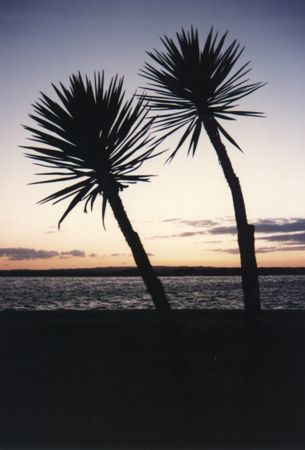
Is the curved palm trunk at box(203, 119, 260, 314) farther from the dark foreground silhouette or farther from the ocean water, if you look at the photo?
the ocean water

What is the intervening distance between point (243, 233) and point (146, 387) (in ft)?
12.8

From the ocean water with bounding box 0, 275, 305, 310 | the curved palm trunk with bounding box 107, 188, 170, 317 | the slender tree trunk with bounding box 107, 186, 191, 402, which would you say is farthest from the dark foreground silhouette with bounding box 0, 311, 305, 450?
the ocean water with bounding box 0, 275, 305, 310

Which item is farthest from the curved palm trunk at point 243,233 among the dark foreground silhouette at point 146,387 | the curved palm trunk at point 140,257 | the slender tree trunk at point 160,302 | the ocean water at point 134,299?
the ocean water at point 134,299

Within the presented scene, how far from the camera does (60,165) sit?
241 inches

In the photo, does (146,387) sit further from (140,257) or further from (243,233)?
(243,233)

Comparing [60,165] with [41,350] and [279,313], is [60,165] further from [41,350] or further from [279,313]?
[279,313]

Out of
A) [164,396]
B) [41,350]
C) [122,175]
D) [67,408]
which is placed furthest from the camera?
[41,350]

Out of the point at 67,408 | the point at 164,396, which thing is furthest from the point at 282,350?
the point at 67,408

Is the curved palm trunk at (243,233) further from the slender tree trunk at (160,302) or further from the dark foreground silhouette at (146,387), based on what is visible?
the slender tree trunk at (160,302)

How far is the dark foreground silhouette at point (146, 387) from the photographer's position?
6.26m

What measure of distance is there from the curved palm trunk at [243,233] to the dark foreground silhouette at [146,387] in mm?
390

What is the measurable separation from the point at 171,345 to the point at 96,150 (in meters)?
2.89

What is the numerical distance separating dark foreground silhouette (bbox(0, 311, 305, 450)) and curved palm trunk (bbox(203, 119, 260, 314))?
1.28ft

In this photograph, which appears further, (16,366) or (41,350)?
(41,350)
